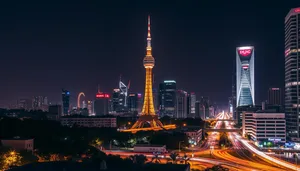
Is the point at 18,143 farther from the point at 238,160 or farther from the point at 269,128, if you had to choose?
the point at 269,128

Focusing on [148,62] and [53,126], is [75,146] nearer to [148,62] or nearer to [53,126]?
[53,126]

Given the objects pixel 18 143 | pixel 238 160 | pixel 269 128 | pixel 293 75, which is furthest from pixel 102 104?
pixel 18 143

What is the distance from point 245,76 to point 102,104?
6925cm

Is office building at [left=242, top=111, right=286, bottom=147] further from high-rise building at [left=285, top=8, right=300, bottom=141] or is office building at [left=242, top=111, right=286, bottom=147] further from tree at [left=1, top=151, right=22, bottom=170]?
tree at [left=1, top=151, right=22, bottom=170]

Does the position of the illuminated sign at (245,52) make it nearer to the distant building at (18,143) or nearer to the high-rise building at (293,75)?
the high-rise building at (293,75)

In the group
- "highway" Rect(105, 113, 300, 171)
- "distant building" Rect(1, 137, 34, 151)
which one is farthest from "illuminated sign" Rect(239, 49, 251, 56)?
"distant building" Rect(1, 137, 34, 151)

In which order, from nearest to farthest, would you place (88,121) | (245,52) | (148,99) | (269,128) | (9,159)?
(9,159), (269,128), (148,99), (88,121), (245,52)

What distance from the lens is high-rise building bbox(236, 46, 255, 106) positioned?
16888 cm

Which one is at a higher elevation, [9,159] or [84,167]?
[84,167]

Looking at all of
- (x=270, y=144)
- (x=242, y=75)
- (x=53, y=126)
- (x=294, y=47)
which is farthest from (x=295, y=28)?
(x=242, y=75)

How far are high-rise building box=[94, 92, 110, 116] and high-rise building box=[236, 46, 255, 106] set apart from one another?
62508 millimetres

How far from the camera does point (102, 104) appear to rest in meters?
184

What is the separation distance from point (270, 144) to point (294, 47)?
68.3 feet

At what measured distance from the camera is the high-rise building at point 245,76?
168875 millimetres
